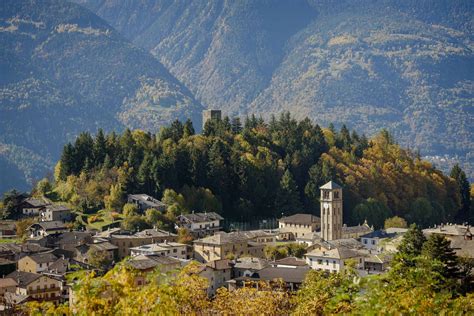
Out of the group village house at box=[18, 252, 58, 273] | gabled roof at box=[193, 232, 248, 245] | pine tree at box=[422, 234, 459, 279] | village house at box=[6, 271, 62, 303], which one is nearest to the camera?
pine tree at box=[422, 234, 459, 279]

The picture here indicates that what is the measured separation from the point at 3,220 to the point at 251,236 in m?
24.6

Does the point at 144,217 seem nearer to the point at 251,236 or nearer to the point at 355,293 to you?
the point at 251,236

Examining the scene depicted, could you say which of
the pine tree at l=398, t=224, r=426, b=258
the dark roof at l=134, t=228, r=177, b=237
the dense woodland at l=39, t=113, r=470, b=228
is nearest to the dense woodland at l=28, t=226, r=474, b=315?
the pine tree at l=398, t=224, r=426, b=258

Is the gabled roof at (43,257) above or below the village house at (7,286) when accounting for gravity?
above

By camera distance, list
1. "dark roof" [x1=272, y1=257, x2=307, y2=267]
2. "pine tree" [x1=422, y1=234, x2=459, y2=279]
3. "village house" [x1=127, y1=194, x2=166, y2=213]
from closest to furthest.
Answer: "pine tree" [x1=422, y1=234, x2=459, y2=279] → "dark roof" [x1=272, y1=257, x2=307, y2=267] → "village house" [x1=127, y1=194, x2=166, y2=213]

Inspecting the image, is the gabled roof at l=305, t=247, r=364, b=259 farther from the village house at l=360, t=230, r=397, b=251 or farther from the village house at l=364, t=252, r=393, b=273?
the village house at l=360, t=230, r=397, b=251

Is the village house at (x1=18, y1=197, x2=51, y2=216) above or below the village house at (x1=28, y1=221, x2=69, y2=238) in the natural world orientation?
above

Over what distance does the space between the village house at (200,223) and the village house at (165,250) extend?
6679 mm

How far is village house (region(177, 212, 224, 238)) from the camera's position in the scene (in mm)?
95000

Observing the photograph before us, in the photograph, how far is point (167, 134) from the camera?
116938mm

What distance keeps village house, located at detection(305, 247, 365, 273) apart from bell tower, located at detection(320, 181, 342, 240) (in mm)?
14517

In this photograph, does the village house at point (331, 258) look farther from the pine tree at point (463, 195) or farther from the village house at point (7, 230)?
the pine tree at point (463, 195)

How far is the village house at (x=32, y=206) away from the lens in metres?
98.6

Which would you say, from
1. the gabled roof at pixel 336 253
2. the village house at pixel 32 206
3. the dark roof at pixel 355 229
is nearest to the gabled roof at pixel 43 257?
the village house at pixel 32 206
